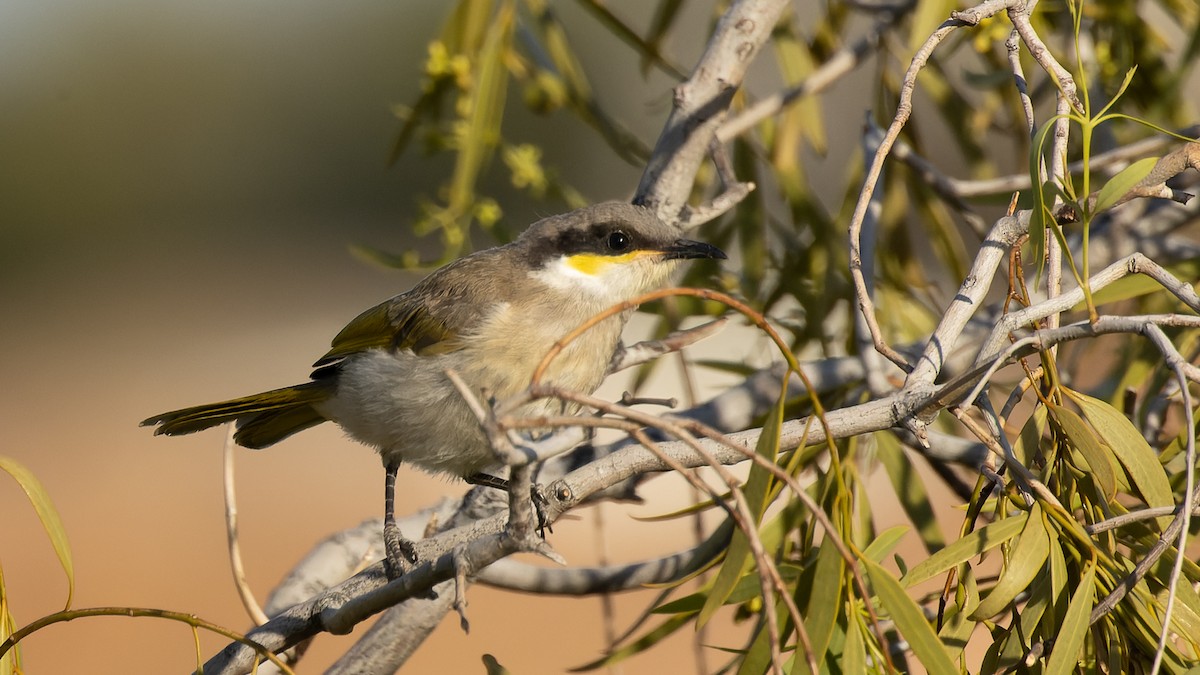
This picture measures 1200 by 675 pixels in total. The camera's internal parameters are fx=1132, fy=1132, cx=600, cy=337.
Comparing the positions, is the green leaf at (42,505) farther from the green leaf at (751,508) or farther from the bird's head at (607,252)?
the bird's head at (607,252)

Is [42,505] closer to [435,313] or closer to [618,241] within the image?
[435,313]

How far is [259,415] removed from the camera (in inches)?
128

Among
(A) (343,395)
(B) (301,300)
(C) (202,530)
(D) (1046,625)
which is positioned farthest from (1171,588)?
(B) (301,300)

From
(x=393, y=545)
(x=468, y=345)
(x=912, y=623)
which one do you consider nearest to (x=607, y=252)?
(x=468, y=345)

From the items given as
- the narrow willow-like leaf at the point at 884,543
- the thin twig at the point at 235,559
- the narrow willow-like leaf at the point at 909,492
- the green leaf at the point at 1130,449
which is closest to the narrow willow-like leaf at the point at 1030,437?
the green leaf at the point at 1130,449

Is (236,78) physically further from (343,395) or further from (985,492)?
(985,492)

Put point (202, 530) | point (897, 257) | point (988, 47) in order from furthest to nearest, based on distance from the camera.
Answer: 1. point (202, 530)
2. point (897, 257)
3. point (988, 47)

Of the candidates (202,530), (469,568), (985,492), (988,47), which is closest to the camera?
(469,568)

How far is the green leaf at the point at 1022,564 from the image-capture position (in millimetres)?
1653

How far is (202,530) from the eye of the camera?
9781mm

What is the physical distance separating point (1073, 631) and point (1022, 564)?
119mm

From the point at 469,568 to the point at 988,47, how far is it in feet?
8.17

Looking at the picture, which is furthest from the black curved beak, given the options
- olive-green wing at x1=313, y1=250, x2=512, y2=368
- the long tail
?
the long tail

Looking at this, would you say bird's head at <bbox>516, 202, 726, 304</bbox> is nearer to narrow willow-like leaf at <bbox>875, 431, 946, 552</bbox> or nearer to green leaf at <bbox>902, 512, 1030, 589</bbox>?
narrow willow-like leaf at <bbox>875, 431, 946, 552</bbox>
